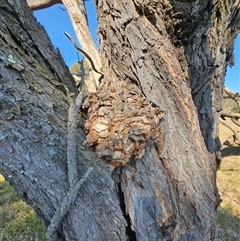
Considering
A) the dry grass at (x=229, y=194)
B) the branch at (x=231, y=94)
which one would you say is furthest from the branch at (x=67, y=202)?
the branch at (x=231, y=94)

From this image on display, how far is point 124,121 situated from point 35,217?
10.1 feet

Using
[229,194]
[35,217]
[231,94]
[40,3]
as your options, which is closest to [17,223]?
[35,217]

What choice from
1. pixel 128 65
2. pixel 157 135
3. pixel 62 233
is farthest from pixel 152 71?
pixel 62 233

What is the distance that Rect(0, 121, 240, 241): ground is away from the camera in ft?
10.5

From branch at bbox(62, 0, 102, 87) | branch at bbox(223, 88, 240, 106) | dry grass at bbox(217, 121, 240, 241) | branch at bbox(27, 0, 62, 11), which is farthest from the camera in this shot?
branch at bbox(223, 88, 240, 106)

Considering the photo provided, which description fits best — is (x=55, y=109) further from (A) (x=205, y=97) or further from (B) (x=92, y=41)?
(A) (x=205, y=97)

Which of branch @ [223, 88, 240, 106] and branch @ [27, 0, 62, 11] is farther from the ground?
branch @ [223, 88, 240, 106]

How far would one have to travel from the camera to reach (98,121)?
121 centimetres

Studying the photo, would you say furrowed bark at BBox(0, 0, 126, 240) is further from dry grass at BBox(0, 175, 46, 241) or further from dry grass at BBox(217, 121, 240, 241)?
dry grass at BBox(217, 121, 240, 241)

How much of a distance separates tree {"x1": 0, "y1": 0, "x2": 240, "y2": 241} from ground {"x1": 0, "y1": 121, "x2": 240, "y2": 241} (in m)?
2.24

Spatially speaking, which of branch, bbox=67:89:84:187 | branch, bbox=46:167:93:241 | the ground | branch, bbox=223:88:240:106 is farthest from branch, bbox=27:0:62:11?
branch, bbox=223:88:240:106

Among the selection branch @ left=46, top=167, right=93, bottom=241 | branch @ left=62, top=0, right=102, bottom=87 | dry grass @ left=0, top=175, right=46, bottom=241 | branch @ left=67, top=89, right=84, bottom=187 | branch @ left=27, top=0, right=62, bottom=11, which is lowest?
dry grass @ left=0, top=175, right=46, bottom=241

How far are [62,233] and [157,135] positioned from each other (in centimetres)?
68

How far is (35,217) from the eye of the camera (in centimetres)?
363
